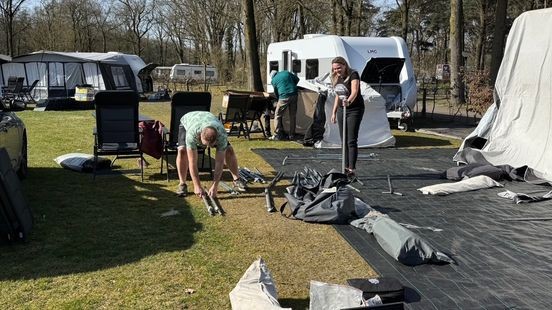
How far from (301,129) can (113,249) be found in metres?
7.68

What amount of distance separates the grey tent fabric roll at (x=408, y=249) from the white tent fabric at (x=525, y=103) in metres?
3.88

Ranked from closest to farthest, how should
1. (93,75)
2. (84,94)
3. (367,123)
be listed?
1. (367,123)
2. (84,94)
3. (93,75)

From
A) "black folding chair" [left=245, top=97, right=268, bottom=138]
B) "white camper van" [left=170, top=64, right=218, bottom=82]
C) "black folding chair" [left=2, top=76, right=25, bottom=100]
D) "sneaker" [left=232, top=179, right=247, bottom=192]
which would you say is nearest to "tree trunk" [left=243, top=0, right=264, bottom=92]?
"black folding chair" [left=245, top=97, right=268, bottom=138]

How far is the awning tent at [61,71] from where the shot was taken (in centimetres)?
2256

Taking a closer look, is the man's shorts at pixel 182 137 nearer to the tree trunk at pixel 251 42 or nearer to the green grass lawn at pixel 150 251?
the green grass lawn at pixel 150 251

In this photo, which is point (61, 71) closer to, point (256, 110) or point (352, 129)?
point (256, 110)

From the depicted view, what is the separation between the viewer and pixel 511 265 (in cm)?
441

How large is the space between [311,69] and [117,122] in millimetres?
9030

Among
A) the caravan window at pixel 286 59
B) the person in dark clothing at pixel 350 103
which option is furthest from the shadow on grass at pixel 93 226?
the caravan window at pixel 286 59

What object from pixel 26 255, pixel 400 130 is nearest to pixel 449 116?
pixel 400 130

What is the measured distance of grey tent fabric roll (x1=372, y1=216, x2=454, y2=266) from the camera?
438cm

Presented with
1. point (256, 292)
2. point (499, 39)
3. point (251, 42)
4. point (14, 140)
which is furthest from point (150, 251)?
point (499, 39)

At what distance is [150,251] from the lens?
4.61 metres

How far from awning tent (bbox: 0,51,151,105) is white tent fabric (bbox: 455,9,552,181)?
60.4 ft
